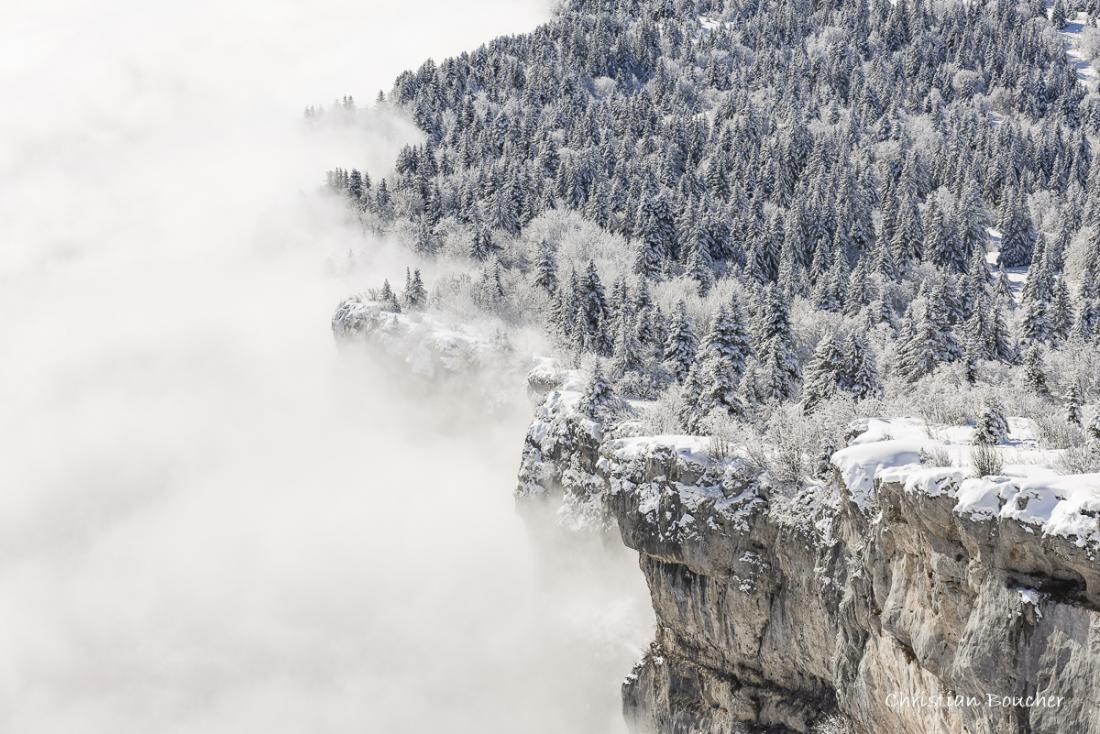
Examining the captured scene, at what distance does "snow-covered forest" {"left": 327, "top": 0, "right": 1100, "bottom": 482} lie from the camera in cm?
5122

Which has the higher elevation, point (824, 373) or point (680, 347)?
point (824, 373)

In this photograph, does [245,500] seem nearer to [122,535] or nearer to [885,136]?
[122,535]

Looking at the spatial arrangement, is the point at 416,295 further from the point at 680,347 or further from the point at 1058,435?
the point at 1058,435

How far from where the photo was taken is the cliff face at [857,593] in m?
19.1

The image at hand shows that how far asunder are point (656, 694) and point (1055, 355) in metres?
41.9

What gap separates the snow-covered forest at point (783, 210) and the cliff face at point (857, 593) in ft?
9.07

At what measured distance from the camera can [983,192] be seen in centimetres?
11781

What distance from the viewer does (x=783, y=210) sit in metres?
108

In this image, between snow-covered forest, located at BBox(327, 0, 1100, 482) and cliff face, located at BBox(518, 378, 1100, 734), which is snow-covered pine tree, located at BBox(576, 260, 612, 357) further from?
cliff face, located at BBox(518, 378, 1100, 734)

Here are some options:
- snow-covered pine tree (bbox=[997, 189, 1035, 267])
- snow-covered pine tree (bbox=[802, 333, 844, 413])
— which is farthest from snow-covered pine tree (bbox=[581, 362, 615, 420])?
snow-covered pine tree (bbox=[997, 189, 1035, 267])

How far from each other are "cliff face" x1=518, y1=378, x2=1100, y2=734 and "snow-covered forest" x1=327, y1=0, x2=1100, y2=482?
2764mm

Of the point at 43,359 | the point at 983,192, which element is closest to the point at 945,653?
the point at 983,192

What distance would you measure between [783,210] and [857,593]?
87.2m

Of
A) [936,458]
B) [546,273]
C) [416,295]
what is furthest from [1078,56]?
Result: [936,458]
